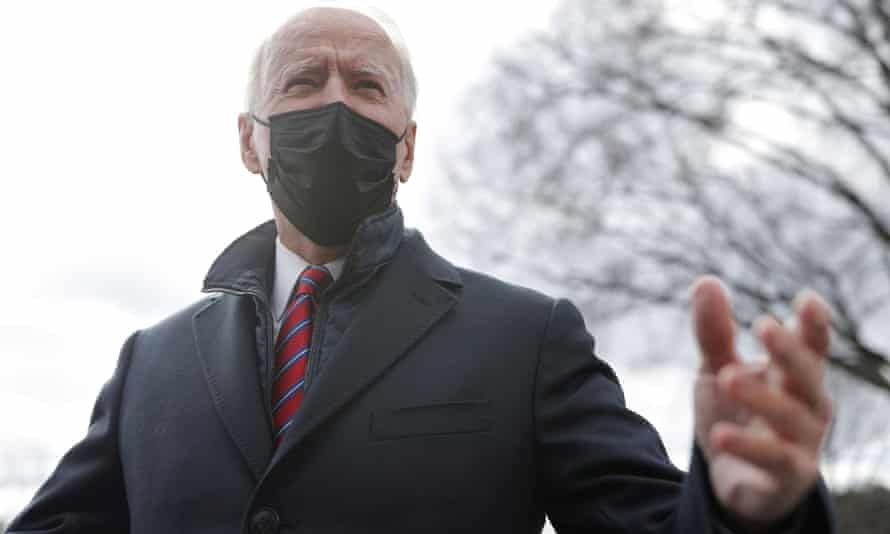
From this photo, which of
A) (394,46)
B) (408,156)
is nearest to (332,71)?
(394,46)

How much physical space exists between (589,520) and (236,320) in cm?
104

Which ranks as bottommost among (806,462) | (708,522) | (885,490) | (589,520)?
(885,490)

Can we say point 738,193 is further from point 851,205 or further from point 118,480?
point 118,480

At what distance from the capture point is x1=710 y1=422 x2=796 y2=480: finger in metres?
1.62

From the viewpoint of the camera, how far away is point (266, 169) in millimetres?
2949

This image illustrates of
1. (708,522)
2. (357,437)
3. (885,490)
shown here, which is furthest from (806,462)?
(885,490)

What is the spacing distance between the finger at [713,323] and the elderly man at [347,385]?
29 cm

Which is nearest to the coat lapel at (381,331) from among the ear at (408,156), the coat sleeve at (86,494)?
the ear at (408,156)

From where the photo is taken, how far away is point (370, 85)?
2922mm

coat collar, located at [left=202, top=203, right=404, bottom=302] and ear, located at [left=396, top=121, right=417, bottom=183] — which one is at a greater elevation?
ear, located at [left=396, top=121, right=417, bottom=183]

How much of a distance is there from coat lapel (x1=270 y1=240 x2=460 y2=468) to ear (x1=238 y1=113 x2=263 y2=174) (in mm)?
531

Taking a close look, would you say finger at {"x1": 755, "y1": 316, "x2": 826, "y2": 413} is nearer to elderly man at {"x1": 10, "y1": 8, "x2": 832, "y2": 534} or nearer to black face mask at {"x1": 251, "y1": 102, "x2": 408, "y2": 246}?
elderly man at {"x1": 10, "y1": 8, "x2": 832, "y2": 534}

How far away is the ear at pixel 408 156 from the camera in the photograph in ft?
9.84

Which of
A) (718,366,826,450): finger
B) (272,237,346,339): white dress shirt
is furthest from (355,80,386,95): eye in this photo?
(718,366,826,450): finger
